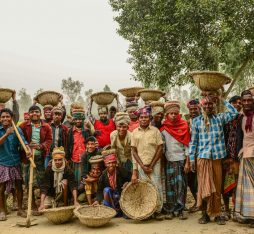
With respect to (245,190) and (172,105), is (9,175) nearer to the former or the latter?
(172,105)

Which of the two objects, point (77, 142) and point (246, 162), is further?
point (77, 142)

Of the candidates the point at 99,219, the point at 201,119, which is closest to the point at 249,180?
the point at 201,119

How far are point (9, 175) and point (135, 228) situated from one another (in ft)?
7.09

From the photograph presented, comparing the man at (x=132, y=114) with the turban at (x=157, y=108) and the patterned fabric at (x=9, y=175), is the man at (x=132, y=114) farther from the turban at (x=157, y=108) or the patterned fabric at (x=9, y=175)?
the patterned fabric at (x=9, y=175)

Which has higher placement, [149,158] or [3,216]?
[149,158]

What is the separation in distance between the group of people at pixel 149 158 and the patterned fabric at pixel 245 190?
0.04ft

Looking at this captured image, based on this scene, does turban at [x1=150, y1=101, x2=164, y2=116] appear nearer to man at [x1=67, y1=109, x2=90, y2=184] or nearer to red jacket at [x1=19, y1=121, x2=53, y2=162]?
man at [x1=67, y1=109, x2=90, y2=184]

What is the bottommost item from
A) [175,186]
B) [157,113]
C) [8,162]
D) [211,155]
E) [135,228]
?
[135,228]

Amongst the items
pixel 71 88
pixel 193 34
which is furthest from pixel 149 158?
pixel 71 88

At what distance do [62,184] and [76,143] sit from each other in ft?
2.75

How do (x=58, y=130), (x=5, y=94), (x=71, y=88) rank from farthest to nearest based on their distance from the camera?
(x=71, y=88) → (x=58, y=130) → (x=5, y=94)

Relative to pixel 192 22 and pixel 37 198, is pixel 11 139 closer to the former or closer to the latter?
pixel 37 198

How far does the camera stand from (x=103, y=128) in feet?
20.3

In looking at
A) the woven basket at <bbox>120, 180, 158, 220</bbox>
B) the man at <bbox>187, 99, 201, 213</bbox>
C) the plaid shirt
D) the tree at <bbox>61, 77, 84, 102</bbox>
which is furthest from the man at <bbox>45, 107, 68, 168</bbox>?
the tree at <bbox>61, 77, 84, 102</bbox>
